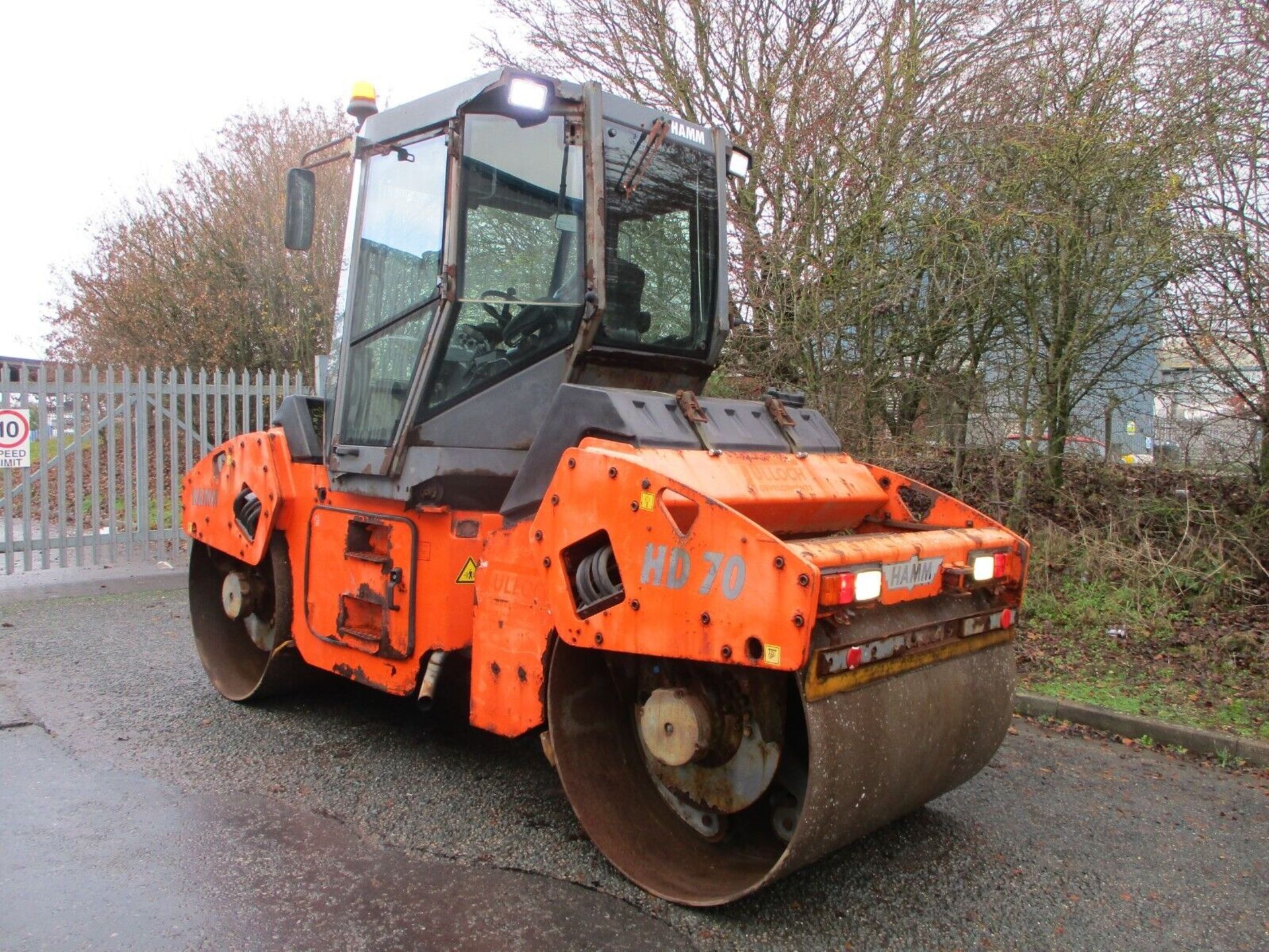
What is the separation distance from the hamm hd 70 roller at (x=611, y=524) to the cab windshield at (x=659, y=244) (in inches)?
0.5

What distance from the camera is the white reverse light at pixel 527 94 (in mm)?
3516

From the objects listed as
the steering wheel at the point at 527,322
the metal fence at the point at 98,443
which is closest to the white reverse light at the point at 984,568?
the steering wheel at the point at 527,322

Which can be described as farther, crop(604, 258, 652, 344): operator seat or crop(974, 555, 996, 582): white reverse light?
crop(604, 258, 652, 344): operator seat

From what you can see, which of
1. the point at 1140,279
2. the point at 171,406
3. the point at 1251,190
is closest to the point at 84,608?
the point at 171,406

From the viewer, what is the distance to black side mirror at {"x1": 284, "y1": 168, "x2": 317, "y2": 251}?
15.1 feet

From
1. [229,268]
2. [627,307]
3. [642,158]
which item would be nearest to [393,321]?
[627,307]

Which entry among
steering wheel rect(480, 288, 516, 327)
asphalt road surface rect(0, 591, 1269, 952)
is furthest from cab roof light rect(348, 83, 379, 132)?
asphalt road surface rect(0, 591, 1269, 952)

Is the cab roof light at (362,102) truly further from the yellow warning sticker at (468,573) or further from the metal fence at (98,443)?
the metal fence at (98,443)

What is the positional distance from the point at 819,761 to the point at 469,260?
87.6 inches

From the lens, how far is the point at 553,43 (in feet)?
35.2

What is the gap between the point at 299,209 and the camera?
15.1ft

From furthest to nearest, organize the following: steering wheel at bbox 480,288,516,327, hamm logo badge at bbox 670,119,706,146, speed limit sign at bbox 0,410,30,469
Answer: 1. speed limit sign at bbox 0,410,30,469
2. hamm logo badge at bbox 670,119,706,146
3. steering wheel at bbox 480,288,516,327

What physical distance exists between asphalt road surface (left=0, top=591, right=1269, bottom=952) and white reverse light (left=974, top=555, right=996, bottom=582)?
40.1 inches

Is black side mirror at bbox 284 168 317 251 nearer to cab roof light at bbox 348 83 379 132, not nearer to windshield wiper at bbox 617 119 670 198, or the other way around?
cab roof light at bbox 348 83 379 132
